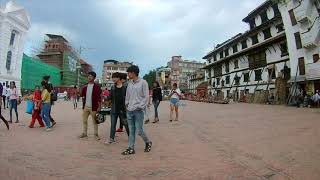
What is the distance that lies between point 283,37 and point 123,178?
34121mm

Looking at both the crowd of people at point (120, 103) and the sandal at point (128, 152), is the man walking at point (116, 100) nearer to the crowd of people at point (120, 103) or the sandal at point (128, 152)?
the crowd of people at point (120, 103)

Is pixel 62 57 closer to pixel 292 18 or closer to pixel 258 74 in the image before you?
pixel 258 74

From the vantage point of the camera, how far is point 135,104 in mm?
6355

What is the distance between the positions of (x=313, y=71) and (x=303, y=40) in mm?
3123

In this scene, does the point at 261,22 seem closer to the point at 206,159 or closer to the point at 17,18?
the point at 17,18

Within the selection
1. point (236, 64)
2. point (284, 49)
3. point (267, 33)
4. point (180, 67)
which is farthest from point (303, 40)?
point (180, 67)

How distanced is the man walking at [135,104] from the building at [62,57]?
69.0 meters

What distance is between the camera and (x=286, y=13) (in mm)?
32531

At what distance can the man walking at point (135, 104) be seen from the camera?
20.9 ft

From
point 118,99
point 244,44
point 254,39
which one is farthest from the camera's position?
point 244,44

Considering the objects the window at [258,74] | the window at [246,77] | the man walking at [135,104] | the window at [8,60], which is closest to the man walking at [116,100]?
the man walking at [135,104]

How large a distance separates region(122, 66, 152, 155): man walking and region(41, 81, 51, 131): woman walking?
4.43 metres

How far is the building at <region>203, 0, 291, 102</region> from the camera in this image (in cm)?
3653

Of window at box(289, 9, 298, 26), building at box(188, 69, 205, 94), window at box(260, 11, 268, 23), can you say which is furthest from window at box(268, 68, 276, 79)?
building at box(188, 69, 205, 94)
